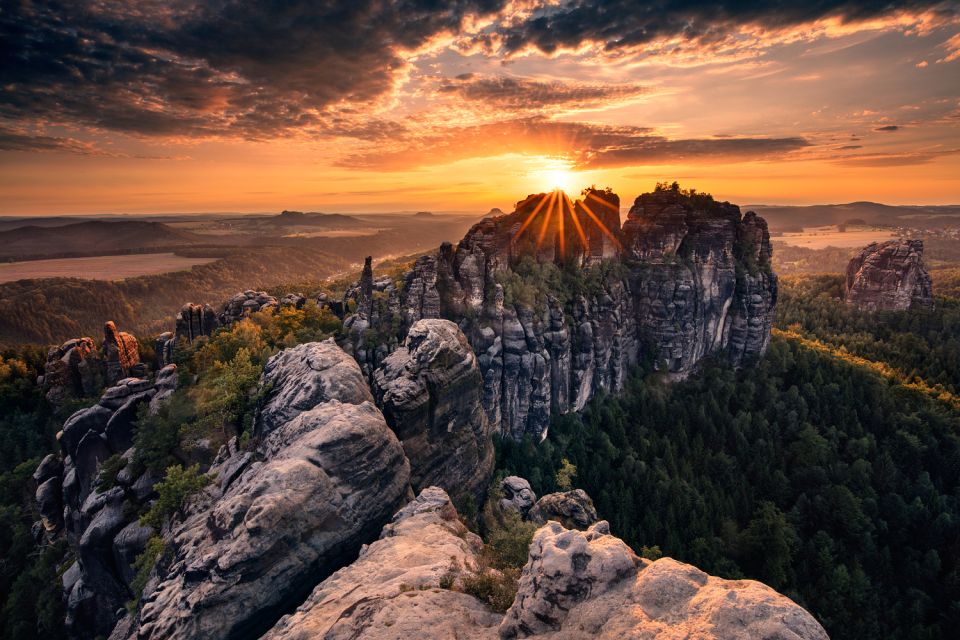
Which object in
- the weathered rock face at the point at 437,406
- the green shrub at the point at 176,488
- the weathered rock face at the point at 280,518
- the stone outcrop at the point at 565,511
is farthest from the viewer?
the stone outcrop at the point at 565,511

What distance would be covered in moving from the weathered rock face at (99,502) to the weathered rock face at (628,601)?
29.7 m

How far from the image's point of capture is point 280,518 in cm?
2020

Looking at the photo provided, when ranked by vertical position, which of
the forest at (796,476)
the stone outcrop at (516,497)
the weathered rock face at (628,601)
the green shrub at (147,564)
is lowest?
the forest at (796,476)

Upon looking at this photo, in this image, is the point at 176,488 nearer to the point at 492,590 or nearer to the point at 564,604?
the point at 492,590

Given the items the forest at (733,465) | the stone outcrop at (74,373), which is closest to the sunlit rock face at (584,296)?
the forest at (733,465)

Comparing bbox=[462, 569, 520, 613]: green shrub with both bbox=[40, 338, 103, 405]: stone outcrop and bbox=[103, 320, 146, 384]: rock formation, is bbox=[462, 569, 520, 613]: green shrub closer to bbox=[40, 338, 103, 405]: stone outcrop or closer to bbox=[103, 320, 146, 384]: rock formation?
bbox=[103, 320, 146, 384]: rock formation

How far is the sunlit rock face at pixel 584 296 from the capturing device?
60.7 meters

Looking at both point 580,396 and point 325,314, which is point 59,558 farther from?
point 580,396

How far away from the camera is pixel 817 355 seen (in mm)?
82750

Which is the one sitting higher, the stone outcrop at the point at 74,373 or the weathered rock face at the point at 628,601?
the weathered rock face at the point at 628,601

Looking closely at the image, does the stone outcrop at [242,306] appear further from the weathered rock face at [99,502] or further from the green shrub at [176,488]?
the green shrub at [176,488]

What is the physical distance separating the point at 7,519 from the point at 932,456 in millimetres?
126369

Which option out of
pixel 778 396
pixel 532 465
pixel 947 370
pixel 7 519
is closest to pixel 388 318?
pixel 532 465

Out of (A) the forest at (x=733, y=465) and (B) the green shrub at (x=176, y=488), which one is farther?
(A) the forest at (x=733, y=465)
